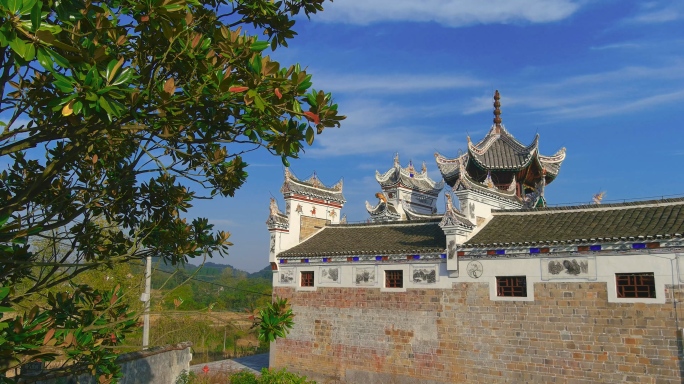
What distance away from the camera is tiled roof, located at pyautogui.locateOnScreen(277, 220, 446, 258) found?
1628 cm

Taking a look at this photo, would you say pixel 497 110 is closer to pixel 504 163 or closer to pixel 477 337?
pixel 504 163

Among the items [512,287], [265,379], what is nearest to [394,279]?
[512,287]

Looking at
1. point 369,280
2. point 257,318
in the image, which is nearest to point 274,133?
point 257,318

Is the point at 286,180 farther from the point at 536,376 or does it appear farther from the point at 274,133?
the point at 274,133

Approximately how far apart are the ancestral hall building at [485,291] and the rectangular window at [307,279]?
0.04 m

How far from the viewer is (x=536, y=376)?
1341cm

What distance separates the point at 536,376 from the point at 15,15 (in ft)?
45.0

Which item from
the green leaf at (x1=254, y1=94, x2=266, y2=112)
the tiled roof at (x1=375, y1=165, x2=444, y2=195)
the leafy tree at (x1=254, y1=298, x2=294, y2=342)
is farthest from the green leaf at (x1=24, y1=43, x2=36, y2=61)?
the tiled roof at (x1=375, y1=165, x2=444, y2=195)

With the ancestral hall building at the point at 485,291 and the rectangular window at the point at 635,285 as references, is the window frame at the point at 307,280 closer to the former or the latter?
the ancestral hall building at the point at 485,291

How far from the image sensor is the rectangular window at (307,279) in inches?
732

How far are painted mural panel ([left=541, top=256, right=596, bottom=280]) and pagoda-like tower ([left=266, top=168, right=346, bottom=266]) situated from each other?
31.8 feet

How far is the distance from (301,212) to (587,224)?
10566 mm

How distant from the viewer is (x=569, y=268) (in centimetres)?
1314

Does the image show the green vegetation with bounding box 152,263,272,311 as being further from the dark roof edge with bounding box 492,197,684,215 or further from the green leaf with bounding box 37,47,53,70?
the dark roof edge with bounding box 492,197,684,215
